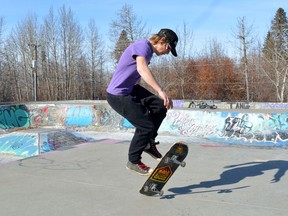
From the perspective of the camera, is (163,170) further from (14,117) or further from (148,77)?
(14,117)

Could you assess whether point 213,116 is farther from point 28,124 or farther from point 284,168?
point 28,124

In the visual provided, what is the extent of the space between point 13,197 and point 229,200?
7.03 feet

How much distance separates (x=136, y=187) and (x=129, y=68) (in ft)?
4.31

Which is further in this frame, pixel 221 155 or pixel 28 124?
pixel 28 124

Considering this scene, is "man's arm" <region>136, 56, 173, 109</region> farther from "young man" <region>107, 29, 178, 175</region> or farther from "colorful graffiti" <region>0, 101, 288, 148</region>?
"colorful graffiti" <region>0, 101, 288, 148</region>

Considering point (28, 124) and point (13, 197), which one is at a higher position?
point (13, 197)

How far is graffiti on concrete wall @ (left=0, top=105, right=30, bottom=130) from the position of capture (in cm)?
2063

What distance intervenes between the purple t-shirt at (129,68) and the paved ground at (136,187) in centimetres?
107

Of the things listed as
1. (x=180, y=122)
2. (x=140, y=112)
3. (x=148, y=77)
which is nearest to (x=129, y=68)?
(x=148, y=77)

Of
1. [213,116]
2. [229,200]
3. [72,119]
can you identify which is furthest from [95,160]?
[72,119]

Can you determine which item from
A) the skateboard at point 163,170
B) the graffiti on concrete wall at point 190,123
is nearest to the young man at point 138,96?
the skateboard at point 163,170

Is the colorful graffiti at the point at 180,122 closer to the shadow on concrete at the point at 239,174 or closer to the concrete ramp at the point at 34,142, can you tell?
the concrete ramp at the point at 34,142

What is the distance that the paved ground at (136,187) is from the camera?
9.84 ft

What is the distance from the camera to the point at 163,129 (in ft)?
53.1
